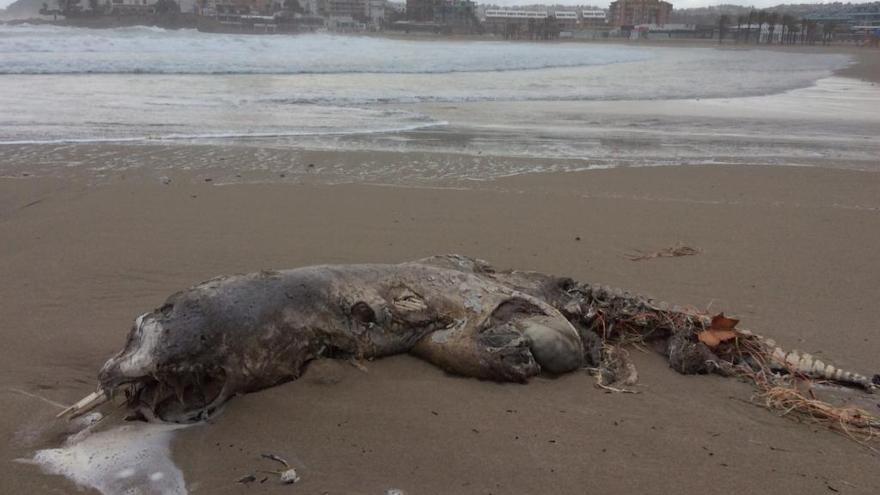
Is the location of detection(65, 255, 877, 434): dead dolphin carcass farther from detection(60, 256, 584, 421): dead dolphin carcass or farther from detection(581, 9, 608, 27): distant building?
detection(581, 9, 608, 27): distant building

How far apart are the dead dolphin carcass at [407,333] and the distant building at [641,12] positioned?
172 meters

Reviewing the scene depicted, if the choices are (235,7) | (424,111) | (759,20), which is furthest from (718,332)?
(759,20)

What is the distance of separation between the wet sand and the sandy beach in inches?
0.6

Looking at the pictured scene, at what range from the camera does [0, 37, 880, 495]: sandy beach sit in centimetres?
294

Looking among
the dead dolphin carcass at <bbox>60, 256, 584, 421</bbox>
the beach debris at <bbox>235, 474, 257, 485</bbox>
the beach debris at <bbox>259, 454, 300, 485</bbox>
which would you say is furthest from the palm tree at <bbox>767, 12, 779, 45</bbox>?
the beach debris at <bbox>235, 474, 257, 485</bbox>

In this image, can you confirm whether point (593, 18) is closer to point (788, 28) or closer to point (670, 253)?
point (788, 28)

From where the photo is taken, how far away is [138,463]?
2.87 metres

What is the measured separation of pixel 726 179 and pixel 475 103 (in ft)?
34.3

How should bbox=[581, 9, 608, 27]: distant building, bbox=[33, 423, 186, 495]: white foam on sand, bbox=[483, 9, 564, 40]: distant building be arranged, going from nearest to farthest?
bbox=[33, 423, 186, 495]: white foam on sand
bbox=[483, 9, 564, 40]: distant building
bbox=[581, 9, 608, 27]: distant building

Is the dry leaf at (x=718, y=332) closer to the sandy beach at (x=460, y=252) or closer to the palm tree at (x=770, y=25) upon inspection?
the sandy beach at (x=460, y=252)

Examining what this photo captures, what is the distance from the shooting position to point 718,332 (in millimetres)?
3938

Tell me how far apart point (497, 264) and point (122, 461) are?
3354mm

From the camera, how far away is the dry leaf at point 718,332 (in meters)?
3.92

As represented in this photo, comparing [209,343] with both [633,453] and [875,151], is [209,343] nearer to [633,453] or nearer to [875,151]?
[633,453]
